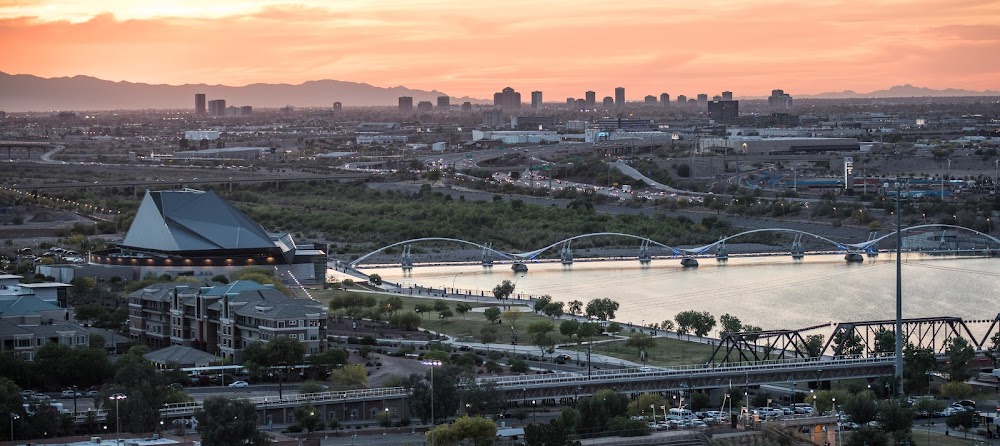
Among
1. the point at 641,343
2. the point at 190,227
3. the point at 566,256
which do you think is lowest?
the point at 566,256

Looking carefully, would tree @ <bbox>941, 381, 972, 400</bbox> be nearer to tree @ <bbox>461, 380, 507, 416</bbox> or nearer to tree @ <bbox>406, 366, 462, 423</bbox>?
tree @ <bbox>461, 380, 507, 416</bbox>

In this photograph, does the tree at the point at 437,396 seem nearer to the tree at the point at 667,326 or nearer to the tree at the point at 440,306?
the tree at the point at 667,326

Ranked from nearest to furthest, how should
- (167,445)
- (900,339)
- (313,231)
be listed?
1. (167,445)
2. (900,339)
3. (313,231)

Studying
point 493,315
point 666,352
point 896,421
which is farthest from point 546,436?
point 493,315

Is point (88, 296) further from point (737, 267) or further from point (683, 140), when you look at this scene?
point (683, 140)

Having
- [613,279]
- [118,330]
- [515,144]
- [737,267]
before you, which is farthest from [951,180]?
[118,330]

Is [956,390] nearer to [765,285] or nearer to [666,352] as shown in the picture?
[666,352]

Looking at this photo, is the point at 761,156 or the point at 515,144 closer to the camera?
the point at 761,156
